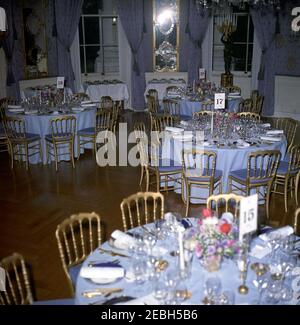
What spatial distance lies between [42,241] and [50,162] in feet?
9.61

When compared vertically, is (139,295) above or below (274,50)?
below

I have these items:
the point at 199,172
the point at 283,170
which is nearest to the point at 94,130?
the point at 199,172

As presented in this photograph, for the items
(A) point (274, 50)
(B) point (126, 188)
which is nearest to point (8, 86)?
(B) point (126, 188)

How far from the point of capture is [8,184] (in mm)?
6449

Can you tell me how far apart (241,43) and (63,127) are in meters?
6.06

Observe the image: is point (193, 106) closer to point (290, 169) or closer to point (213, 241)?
point (290, 169)

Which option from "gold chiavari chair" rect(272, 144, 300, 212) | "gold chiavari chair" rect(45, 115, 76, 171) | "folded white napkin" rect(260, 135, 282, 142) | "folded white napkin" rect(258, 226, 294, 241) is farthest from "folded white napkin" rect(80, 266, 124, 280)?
"gold chiavari chair" rect(45, 115, 76, 171)

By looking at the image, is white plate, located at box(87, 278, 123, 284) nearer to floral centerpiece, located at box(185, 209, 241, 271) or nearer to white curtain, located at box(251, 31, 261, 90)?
floral centerpiece, located at box(185, 209, 241, 271)

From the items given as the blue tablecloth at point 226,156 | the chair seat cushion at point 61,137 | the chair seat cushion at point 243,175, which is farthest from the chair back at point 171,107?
the chair seat cushion at point 243,175

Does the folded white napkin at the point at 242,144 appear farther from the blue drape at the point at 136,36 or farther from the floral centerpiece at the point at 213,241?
the blue drape at the point at 136,36

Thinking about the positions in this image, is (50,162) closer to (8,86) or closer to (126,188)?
(126,188)

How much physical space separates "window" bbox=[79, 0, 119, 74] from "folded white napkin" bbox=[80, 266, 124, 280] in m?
9.59

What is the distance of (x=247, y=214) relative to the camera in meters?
2.54

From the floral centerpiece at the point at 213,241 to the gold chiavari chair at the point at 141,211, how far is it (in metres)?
0.75
